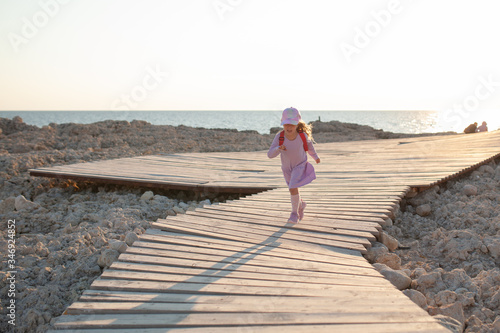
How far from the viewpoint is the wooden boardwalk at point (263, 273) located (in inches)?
92.7

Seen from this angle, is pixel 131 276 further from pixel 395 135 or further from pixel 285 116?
pixel 395 135

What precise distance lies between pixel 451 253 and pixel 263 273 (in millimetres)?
2030

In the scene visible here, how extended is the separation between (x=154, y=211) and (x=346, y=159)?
14.0 feet

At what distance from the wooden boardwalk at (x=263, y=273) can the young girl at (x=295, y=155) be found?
0.21 metres

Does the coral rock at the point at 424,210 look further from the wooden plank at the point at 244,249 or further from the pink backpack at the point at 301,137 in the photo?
the wooden plank at the point at 244,249

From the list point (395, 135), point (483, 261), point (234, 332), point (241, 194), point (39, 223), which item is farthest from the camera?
point (395, 135)

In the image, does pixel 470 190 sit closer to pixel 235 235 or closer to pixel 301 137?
pixel 301 137

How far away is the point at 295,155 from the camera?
14.1 feet

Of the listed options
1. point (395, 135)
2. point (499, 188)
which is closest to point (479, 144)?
point (499, 188)

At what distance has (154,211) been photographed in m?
6.01

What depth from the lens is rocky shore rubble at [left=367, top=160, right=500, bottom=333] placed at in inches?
118

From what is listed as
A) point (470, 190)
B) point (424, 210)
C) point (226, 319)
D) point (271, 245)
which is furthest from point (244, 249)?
point (470, 190)

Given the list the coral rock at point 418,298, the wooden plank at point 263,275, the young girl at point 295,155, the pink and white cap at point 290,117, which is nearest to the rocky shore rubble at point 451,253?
the coral rock at point 418,298

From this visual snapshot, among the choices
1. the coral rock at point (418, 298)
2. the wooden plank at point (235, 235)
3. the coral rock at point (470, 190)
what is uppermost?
the coral rock at point (470, 190)
